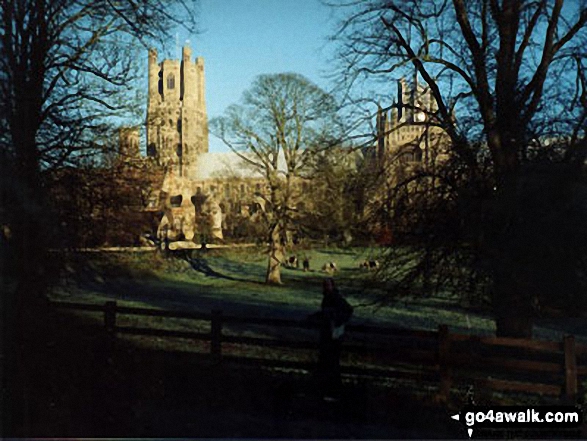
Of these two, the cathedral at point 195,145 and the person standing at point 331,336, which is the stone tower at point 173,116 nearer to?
the cathedral at point 195,145

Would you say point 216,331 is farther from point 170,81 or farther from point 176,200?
point 170,81

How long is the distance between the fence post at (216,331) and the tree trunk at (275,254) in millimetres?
2990

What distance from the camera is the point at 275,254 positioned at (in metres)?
11.7

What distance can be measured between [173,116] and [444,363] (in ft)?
20.8

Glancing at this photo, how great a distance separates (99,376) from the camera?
26.6ft

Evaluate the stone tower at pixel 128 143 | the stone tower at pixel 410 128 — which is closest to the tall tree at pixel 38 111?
the stone tower at pixel 128 143

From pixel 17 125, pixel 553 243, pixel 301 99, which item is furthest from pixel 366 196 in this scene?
pixel 17 125

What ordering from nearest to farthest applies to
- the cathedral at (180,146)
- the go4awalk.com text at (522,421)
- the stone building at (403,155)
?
the go4awalk.com text at (522,421), the stone building at (403,155), the cathedral at (180,146)

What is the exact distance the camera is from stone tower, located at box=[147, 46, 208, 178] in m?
9.66

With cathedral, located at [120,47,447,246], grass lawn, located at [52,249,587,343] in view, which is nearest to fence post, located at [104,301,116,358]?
grass lawn, located at [52,249,587,343]

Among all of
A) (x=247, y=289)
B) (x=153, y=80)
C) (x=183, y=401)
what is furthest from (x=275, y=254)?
(x=183, y=401)

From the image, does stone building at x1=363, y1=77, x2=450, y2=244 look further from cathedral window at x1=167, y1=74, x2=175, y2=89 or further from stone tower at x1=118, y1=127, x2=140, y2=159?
stone tower at x1=118, y1=127, x2=140, y2=159

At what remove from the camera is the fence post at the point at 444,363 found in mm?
7430

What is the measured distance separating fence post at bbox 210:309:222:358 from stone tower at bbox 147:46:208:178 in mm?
3077
